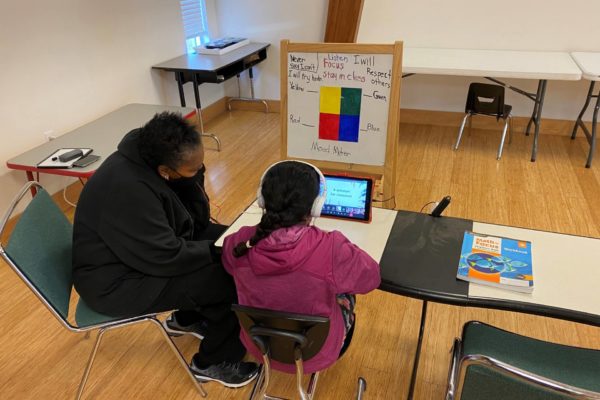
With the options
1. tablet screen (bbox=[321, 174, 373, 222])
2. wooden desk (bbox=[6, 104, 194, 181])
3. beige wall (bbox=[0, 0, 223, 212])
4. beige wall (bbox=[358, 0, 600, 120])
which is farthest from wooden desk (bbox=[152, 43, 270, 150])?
tablet screen (bbox=[321, 174, 373, 222])

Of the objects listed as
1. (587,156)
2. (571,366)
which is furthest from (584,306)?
(587,156)

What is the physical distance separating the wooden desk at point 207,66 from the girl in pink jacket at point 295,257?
281cm

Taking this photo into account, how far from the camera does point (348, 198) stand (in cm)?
160

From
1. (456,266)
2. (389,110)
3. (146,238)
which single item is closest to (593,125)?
(389,110)

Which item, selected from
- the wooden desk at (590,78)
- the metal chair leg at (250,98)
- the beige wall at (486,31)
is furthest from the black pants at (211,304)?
the metal chair leg at (250,98)

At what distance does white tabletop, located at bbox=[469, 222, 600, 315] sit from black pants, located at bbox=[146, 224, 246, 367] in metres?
0.88

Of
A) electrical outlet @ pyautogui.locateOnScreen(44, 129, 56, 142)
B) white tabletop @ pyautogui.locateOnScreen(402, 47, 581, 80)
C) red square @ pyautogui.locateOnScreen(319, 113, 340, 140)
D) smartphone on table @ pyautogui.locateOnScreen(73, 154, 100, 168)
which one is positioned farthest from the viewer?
white tabletop @ pyautogui.locateOnScreen(402, 47, 581, 80)

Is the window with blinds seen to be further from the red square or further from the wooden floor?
the red square

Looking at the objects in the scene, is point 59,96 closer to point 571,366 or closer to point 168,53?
point 168,53

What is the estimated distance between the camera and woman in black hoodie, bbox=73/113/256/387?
55.3 inches

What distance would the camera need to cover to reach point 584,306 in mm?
1182

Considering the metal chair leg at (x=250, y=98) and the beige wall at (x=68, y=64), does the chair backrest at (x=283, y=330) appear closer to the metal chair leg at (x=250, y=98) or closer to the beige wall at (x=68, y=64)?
the beige wall at (x=68, y=64)

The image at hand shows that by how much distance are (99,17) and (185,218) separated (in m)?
2.33

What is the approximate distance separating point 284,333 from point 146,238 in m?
0.60
